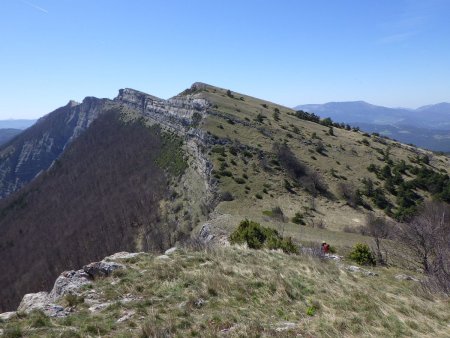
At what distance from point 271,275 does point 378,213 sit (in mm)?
38263

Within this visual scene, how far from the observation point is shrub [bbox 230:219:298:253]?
22.7 metres

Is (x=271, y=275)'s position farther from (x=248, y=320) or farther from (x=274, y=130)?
(x=274, y=130)

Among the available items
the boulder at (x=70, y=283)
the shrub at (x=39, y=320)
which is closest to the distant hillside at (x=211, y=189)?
the boulder at (x=70, y=283)

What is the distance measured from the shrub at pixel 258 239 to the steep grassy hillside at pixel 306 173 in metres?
5.21

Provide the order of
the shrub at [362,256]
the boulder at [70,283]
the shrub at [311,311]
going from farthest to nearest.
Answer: the shrub at [362,256]
the boulder at [70,283]
the shrub at [311,311]

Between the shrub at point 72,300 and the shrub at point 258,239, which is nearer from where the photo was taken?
the shrub at point 72,300

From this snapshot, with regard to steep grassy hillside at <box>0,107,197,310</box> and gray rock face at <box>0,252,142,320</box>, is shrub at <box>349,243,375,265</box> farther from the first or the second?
steep grassy hillside at <box>0,107,197,310</box>

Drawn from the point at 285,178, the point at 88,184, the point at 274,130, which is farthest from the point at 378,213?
the point at 88,184

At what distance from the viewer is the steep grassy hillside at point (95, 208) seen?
208 ft

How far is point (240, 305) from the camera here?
1266cm

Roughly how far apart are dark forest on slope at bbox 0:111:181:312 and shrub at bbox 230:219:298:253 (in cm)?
1958

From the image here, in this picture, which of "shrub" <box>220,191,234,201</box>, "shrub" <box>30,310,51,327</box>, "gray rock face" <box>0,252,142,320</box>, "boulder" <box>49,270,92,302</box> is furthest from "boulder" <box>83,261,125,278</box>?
"shrub" <box>220,191,234,201</box>

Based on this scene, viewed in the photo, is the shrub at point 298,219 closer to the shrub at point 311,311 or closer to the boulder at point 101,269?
the boulder at point 101,269

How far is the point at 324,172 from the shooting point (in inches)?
2378
